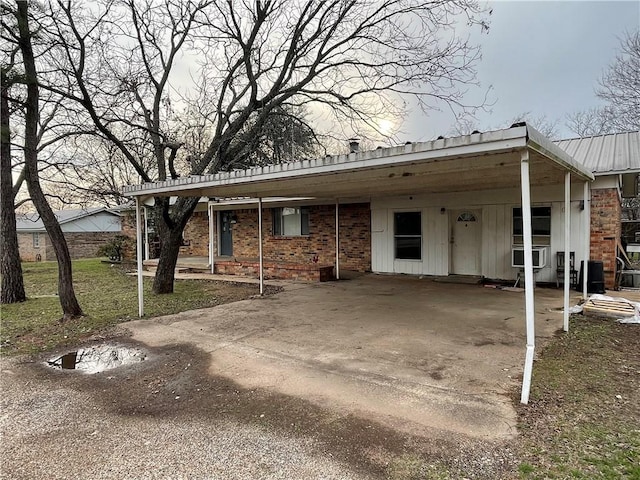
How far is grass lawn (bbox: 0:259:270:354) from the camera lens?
595 centimetres

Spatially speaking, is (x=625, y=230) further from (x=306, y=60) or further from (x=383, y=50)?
(x=306, y=60)

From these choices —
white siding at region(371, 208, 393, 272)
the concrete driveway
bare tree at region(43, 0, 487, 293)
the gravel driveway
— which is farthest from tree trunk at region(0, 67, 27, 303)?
white siding at region(371, 208, 393, 272)

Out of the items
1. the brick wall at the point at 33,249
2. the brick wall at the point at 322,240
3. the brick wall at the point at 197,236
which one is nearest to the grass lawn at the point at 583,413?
the brick wall at the point at 322,240

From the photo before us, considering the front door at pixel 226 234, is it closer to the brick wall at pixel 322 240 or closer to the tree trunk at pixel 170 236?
the brick wall at pixel 322 240

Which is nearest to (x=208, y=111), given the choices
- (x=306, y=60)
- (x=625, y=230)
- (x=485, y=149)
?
(x=306, y=60)

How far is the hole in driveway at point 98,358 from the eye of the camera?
4.66m

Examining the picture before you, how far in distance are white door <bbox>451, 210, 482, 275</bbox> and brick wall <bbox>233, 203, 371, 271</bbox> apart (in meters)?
2.69

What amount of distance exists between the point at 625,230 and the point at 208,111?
57.8 ft

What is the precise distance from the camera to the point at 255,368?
4.39 meters

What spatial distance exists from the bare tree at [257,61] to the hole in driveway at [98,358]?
434 centimetres

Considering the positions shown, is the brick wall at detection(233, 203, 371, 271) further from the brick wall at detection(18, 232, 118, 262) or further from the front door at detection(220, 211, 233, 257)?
the brick wall at detection(18, 232, 118, 262)

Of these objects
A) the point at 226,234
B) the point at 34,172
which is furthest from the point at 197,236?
the point at 34,172

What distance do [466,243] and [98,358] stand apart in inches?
363

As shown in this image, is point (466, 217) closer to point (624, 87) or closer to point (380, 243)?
point (380, 243)
